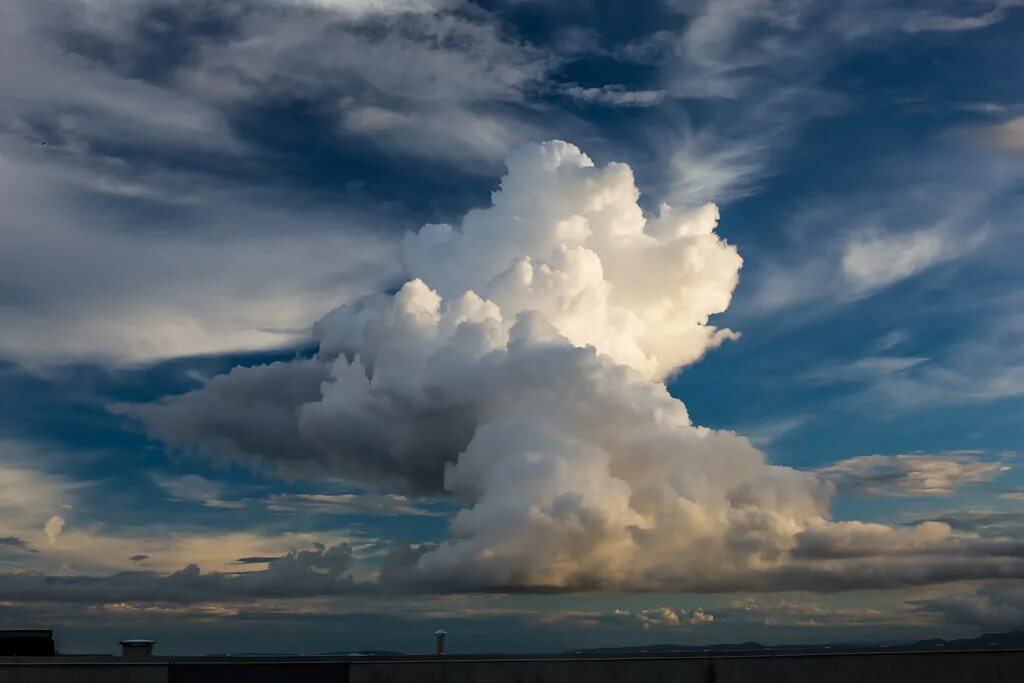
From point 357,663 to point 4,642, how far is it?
33.4 m

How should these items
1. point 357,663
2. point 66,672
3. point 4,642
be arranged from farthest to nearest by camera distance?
point 4,642, point 357,663, point 66,672

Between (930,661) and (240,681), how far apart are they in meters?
32.5

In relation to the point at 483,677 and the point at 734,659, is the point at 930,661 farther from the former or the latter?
the point at 483,677

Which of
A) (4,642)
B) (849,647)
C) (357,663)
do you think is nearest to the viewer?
(357,663)

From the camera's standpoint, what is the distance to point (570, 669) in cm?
4772

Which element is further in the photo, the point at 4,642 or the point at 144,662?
the point at 4,642

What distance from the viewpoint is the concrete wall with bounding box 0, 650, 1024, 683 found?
4547 cm

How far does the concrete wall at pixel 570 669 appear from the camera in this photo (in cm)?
4547

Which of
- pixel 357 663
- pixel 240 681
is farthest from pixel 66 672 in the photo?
pixel 357 663

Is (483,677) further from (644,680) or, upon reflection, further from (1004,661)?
(1004,661)

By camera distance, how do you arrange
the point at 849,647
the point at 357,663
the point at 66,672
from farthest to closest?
the point at 849,647 → the point at 357,663 → the point at 66,672

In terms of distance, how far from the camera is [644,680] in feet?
157

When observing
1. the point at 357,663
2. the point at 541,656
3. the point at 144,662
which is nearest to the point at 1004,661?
the point at 541,656

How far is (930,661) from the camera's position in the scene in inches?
1940
